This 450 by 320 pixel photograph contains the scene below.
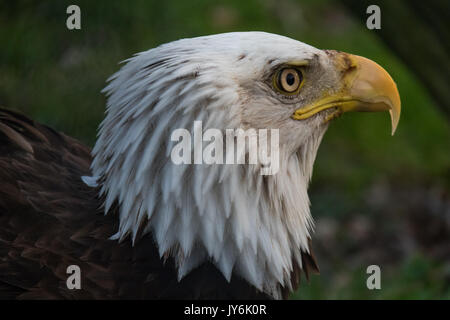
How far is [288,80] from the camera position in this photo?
9.71 ft

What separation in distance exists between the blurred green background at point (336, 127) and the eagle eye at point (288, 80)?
1.44m

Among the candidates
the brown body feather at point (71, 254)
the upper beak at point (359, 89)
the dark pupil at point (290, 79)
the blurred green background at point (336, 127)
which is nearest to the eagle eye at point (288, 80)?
the dark pupil at point (290, 79)

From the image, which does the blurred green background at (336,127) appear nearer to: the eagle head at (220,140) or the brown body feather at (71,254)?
the eagle head at (220,140)

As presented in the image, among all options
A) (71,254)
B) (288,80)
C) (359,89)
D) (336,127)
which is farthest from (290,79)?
(336,127)

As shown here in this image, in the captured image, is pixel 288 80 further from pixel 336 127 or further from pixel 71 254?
pixel 336 127

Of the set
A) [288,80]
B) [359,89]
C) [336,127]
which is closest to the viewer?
[288,80]

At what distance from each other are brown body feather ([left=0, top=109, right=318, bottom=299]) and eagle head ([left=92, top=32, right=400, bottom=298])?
0.06 metres

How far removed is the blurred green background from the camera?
493 centimetres

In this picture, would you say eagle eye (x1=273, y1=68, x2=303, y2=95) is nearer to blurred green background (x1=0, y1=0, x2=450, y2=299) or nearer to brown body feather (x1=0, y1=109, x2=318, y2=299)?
brown body feather (x1=0, y1=109, x2=318, y2=299)

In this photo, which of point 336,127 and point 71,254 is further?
point 336,127

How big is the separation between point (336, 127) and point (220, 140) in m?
4.35

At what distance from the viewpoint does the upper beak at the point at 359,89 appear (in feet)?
10.0

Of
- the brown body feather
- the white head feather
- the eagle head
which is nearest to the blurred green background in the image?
the eagle head

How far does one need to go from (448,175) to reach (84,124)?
3.44m
